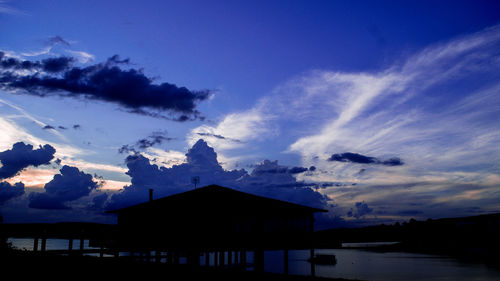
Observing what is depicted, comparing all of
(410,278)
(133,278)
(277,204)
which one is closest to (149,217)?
(277,204)

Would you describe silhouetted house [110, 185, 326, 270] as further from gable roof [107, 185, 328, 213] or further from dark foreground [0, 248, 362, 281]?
dark foreground [0, 248, 362, 281]

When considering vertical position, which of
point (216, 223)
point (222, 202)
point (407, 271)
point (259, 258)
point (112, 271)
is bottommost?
point (407, 271)

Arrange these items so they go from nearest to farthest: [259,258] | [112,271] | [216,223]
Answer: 1. [112,271]
2. [216,223]
3. [259,258]

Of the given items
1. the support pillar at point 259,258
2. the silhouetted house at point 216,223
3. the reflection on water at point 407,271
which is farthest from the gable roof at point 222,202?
the reflection on water at point 407,271

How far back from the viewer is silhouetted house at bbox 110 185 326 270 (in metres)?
25.6

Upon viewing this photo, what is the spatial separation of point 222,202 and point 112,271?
9.51 metres

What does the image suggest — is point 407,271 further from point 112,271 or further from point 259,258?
point 112,271

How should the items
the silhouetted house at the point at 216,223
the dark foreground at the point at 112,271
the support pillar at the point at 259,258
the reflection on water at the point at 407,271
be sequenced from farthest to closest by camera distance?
the reflection on water at the point at 407,271 → the support pillar at the point at 259,258 → the silhouetted house at the point at 216,223 → the dark foreground at the point at 112,271

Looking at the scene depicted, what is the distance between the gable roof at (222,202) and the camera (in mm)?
25719

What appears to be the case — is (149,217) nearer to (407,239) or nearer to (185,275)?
(185,275)

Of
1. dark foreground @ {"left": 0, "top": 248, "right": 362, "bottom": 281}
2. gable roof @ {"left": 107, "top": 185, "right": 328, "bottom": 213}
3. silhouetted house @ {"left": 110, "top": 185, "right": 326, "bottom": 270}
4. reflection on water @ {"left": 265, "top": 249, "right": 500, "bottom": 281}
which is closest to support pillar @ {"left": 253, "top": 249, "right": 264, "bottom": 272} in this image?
silhouetted house @ {"left": 110, "top": 185, "right": 326, "bottom": 270}

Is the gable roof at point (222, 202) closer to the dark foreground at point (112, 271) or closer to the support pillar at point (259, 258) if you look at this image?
the support pillar at point (259, 258)

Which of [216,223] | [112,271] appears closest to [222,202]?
[216,223]

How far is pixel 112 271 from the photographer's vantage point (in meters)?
17.5
